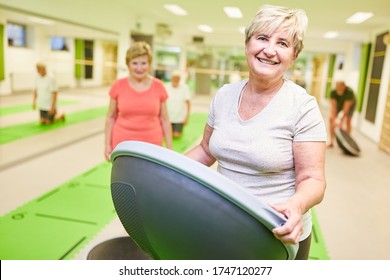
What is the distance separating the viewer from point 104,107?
31.0 feet

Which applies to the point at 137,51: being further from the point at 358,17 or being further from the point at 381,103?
the point at 381,103

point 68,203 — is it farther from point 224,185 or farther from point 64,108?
point 64,108

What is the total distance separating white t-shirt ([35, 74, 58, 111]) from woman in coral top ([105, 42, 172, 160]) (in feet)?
14.8

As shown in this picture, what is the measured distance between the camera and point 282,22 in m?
0.99

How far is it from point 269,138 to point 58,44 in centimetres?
693

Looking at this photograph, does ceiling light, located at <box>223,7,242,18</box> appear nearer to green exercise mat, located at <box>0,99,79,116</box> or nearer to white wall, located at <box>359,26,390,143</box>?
white wall, located at <box>359,26,390,143</box>

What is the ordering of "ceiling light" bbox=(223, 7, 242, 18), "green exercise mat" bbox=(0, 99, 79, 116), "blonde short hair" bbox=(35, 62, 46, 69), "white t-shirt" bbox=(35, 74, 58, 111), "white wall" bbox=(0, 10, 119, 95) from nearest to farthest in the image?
"ceiling light" bbox=(223, 7, 242, 18) < "white wall" bbox=(0, 10, 119, 95) < "blonde short hair" bbox=(35, 62, 46, 69) < "white t-shirt" bbox=(35, 74, 58, 111) < "green exercise mat" bbox=(0, 99, 79, 116)

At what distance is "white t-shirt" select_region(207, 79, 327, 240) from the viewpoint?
1037mm

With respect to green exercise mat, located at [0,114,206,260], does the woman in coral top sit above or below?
above

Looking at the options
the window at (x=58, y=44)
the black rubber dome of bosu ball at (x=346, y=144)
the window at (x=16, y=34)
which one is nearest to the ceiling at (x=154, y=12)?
the window at (x=58, y=44)

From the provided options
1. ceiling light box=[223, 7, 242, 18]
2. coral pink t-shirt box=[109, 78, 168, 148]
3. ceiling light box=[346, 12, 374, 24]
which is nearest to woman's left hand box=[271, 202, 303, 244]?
coral pink t-shirt box=[109, 78, 168, 148]

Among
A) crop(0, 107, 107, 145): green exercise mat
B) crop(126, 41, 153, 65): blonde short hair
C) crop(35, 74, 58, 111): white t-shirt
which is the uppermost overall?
crop(126, 41, 153, 65): blonde short hair

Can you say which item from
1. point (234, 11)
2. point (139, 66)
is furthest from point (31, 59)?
point (139, 66)
